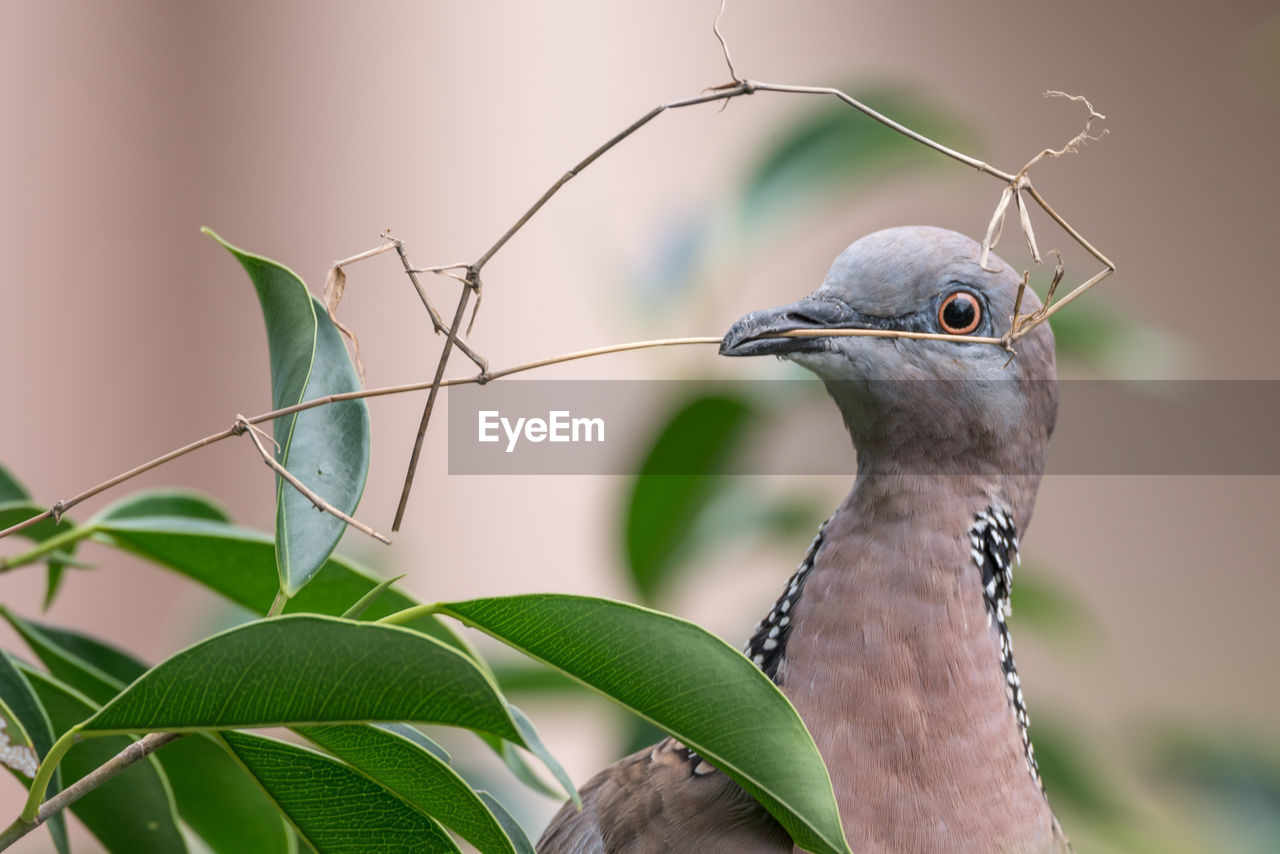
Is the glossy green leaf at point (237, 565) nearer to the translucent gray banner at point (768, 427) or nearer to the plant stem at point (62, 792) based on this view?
the translucent gray banner at point (768, 427)

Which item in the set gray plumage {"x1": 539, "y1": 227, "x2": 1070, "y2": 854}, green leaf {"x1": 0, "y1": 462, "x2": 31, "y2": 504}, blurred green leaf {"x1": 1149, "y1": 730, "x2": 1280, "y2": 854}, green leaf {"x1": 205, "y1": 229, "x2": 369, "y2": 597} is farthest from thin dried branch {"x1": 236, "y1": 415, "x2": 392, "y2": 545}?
blurred green leaf {"x1": 1149, "y1": 730, "x2": 1280, "y2": 854}

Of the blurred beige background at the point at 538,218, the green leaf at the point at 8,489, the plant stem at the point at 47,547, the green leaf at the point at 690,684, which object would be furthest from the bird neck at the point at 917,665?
the blurred beige background at the point at 538,218

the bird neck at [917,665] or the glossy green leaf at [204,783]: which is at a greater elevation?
the bird neck at [917,665]

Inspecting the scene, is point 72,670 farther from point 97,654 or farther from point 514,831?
point 514,831

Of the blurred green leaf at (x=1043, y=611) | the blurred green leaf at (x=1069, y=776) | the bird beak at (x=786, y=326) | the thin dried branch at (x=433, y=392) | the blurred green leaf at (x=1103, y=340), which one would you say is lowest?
the thin dried branch at (x=433, y=392)

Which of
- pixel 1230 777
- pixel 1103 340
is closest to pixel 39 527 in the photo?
pixel 1103 340

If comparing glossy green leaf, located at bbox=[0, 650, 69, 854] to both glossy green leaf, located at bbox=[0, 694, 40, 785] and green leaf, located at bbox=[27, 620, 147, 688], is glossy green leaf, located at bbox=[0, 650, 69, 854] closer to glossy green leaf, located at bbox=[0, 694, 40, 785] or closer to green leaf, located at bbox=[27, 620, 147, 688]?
glossy green leaf, located at bbox=[0, 694, 40, 785]

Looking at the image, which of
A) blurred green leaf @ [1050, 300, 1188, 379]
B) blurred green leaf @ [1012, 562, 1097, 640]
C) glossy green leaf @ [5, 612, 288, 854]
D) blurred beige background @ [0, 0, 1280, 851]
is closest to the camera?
glossy green leaf @ [5, 612, 288, 854]

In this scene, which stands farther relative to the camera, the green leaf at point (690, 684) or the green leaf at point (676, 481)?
the green leaf at point (676, 481)
